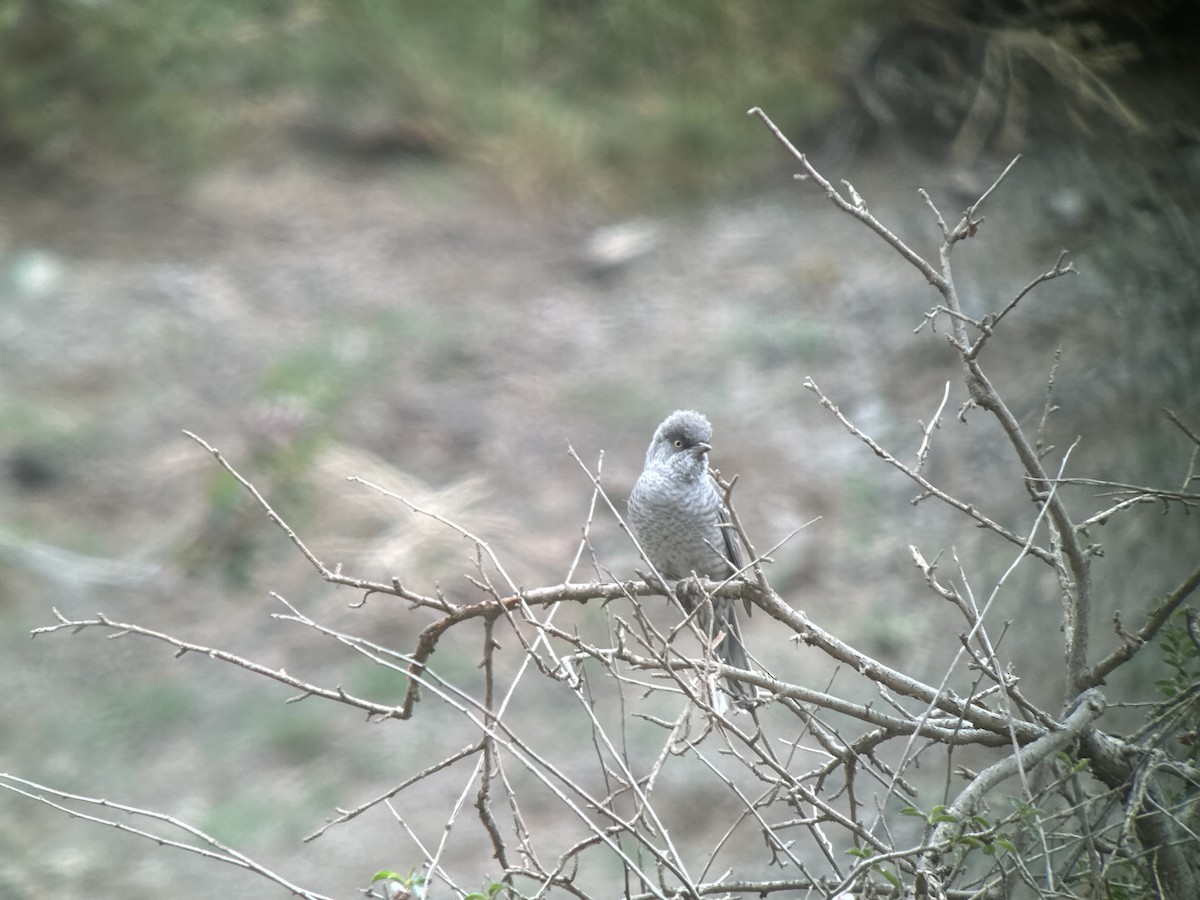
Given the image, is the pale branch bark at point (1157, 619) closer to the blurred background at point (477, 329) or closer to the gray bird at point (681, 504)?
the blurred background at point (477, 329)

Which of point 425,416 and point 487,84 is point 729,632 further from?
point 487,84

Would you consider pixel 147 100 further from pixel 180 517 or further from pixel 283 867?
pixel 283 867

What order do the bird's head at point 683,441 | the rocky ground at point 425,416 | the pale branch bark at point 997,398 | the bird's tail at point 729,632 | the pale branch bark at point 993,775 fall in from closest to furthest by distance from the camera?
1. the pale branch bark at point 993,775
2. the pale branch bark at point 997,398
3. the bird's tail at point 729,632
4. the bird's head at point 683,441
5. the rocky ground at point 425,416

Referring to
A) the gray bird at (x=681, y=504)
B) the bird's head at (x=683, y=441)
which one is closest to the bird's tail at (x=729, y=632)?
the gray bird at (x=681, y=504)

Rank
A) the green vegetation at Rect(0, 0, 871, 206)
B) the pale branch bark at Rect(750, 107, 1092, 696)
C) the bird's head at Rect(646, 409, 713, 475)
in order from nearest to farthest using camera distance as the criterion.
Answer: the pale branch bark at Rect(750, 107, 1092, 696) → the bird's head at Rect(646, 409, 713, 475) → the green vegetation at Rect(0, 0, 871, 206)

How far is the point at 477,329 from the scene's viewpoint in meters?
8.69

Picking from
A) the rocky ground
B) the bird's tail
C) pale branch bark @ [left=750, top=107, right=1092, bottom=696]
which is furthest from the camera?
the rocky ground

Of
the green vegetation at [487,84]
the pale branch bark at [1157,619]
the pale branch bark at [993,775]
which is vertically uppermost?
the green vegetation at [487,84]

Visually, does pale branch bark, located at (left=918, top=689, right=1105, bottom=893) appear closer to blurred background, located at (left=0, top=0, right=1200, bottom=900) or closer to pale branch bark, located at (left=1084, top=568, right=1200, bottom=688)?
pale branch bark, located at (left=1084, top=568, right=1200, bottom=688)

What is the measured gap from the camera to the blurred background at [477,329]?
4.39m

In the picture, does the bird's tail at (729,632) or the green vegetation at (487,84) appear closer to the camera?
the bird's tail at (729,632)

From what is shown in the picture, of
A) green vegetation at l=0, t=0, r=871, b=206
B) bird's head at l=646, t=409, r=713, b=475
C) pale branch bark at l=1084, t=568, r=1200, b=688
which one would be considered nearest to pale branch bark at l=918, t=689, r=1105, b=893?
pale branch bark at l=1084, t=568, r=1200, b=688

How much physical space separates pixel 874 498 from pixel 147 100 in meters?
6.15

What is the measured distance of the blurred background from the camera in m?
4.39
